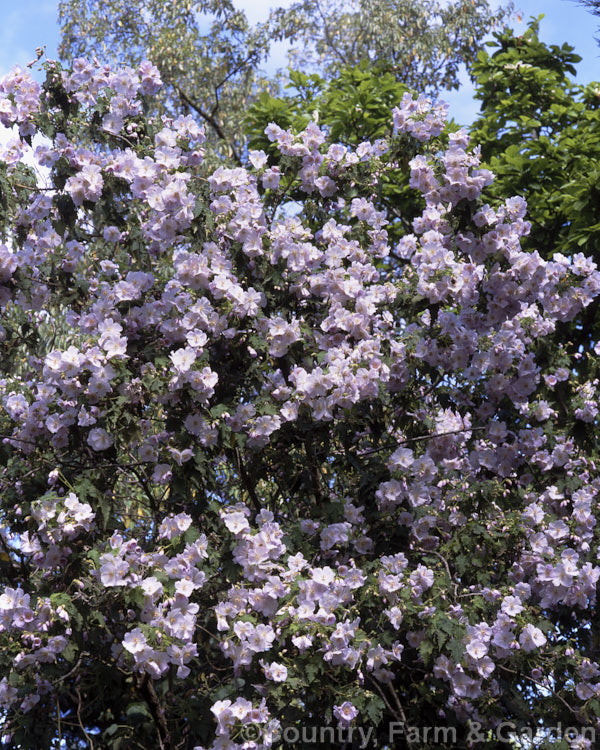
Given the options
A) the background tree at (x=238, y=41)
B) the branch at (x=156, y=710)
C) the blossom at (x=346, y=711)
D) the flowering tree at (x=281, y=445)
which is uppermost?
the background tree at (x=238, y=41)

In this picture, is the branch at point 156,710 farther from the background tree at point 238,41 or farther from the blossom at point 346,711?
the background tree at point 238,41

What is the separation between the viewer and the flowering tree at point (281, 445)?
374 centimetres

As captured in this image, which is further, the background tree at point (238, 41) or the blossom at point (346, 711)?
the background tree at point (238, 41)

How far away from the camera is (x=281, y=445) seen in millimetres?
4262

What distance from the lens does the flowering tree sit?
3738mm

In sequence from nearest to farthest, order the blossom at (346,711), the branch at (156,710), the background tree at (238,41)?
the blossom at (346,711)
the branch at (156,710)
the background tree at (238,41)

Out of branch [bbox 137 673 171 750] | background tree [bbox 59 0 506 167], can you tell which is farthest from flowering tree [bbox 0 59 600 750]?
background tree [bbox 59 0 506 167]

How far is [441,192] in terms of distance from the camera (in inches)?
172

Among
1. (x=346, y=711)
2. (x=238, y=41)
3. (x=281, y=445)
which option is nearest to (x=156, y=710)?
(x=346, y=711)

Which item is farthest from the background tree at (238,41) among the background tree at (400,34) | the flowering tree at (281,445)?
the flowering tree at (281,445)

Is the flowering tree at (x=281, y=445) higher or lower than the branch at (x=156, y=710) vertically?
higher

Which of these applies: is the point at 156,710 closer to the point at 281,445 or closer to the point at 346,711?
the point at 346,711

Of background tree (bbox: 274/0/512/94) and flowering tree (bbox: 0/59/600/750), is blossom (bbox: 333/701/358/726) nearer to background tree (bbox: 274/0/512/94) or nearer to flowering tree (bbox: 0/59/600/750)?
flowering tree (bbox: 0/59/600/750)

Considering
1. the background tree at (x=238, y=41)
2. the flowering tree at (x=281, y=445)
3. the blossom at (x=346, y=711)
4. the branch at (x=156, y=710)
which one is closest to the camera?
the blossom at (x=346, y=711)
